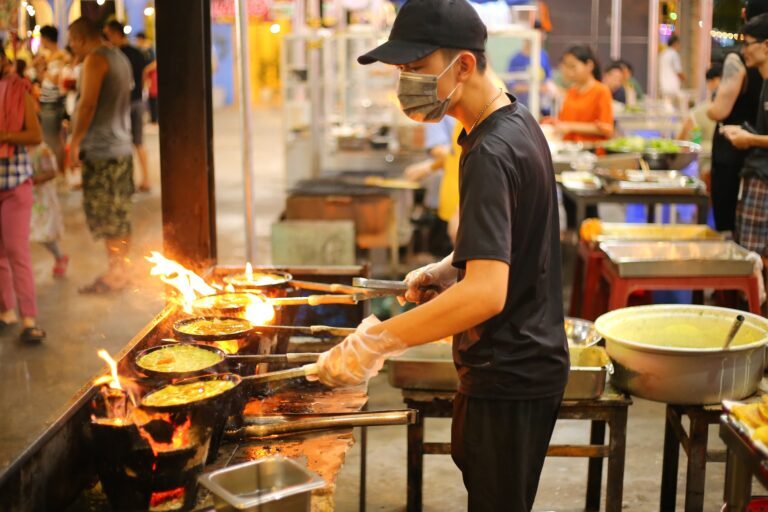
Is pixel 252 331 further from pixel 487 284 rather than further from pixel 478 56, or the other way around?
pixel 478 56

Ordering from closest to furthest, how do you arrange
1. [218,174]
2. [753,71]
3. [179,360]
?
[179,360]
[753,71]
[218,174]

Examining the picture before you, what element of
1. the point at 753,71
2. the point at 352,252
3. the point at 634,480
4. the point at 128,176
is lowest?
the point at 634,480

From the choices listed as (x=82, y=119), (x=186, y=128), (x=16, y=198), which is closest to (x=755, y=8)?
(x=186, y=128)

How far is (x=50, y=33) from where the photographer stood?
21.1 ft

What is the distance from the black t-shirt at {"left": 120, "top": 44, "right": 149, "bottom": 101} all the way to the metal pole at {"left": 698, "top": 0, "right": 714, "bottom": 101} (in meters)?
7.88

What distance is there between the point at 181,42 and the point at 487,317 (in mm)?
2858

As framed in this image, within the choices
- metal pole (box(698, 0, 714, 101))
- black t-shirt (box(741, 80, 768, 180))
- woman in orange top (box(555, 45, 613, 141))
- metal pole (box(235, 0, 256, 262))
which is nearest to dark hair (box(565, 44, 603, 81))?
woman in orange top (box(555, 45, 613, 141))

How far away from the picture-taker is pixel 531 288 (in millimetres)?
2664

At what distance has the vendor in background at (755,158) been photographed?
20.4 feet

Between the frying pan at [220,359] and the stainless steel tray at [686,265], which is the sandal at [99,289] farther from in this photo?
the frying pan at [220,359]

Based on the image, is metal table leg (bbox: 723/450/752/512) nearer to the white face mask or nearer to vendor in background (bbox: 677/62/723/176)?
the white face mask

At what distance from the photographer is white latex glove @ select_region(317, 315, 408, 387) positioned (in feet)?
8.73

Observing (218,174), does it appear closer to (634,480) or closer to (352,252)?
(352,252)

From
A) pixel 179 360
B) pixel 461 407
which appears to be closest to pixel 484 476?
pixel 461 407
